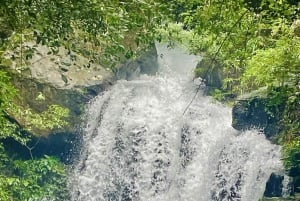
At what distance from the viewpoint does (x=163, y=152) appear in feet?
50.8

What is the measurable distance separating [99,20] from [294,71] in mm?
2964

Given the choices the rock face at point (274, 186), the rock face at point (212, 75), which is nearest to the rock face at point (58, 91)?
the rock face at point (212, 75)

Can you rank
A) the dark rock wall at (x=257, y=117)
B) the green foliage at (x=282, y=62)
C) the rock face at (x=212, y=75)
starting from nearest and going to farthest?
the green foliage at (x=282, y=62) → the dark rock wall at (x=257, y=117) → the rock face at (x=212, y=75)

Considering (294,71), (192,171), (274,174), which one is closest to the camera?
(294,71)

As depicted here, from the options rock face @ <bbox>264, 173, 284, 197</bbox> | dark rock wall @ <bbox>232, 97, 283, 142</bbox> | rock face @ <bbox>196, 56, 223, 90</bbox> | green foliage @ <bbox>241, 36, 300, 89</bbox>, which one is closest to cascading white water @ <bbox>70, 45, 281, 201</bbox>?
dark rock wall @ <bbox>232, 97, 283, 142</bbox>

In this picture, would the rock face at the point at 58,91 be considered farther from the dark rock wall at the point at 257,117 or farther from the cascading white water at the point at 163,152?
the dark rock wall at the point at 257,117

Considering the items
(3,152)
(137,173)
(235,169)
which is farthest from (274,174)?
(3,152)

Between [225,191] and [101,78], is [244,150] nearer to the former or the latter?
[225,191]

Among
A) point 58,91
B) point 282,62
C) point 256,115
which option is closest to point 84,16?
point 282,62

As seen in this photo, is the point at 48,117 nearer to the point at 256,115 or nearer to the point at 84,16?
the point at 256,115

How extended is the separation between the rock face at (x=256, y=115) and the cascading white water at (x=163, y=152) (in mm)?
264

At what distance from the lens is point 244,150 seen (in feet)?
43.7

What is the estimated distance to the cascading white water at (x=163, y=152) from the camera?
1323 cm

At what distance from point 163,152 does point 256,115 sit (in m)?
3.63
